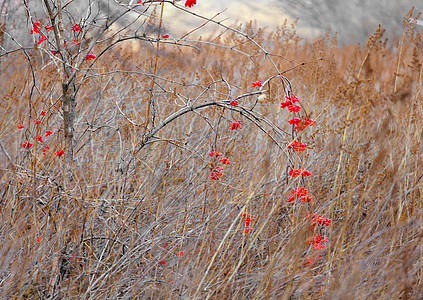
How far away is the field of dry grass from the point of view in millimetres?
1364

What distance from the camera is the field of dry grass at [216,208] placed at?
1364 millimetres

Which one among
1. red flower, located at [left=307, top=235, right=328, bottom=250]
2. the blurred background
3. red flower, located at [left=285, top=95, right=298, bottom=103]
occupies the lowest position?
red flower, located at [left=307, top=235, right=328, bottom=250]

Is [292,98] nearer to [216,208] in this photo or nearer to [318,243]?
[318,243]

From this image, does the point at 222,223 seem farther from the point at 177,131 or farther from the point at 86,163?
the point at 177,131

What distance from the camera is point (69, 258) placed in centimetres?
169

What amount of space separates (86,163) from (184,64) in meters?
2.00

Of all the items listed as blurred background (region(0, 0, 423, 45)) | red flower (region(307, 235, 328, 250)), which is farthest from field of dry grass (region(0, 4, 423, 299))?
blurred background (region(0, 0, 423, 45))

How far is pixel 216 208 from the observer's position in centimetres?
186

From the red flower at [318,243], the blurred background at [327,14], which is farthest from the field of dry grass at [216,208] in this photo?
the blurred background at [327,14]

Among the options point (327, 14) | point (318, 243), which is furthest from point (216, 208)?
point (327, 14)

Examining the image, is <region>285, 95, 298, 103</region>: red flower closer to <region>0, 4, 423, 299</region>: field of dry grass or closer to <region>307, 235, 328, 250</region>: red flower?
<region>0, 4, 423, 299</region>: field of dry grass

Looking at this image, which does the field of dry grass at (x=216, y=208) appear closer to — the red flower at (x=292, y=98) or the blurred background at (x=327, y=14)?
the red flower at (x=292, y=98)

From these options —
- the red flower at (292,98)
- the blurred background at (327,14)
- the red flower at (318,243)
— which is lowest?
the red flower at (318,243)

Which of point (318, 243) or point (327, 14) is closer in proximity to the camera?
point (318, 243)
